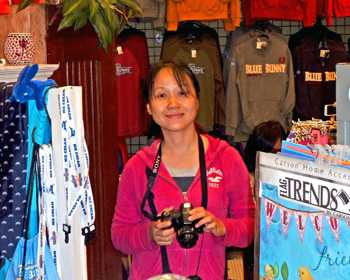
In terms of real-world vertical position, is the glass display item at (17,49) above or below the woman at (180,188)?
above

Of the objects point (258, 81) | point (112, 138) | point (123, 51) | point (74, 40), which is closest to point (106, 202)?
point (112, 138)

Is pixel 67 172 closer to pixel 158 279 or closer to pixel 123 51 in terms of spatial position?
pixel 158 279

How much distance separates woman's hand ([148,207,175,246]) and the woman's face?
357mm

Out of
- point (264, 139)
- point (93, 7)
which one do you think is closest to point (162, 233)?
point (93, 7)

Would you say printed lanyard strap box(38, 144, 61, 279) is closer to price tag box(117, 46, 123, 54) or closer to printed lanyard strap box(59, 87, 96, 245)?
printed lanyard strap box(59, 87, 96, 245)

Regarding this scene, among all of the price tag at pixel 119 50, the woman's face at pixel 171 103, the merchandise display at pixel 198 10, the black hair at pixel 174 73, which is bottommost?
the woman's face at pixel 171 103

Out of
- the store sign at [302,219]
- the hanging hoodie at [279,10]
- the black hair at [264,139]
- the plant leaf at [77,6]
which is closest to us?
the store sign at [302,219]

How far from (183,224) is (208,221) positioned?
0.27ft

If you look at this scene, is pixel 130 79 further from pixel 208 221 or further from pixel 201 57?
pixel 208 221

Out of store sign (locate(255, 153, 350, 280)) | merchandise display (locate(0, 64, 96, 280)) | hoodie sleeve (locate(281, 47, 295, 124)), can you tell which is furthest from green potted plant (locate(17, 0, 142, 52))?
hoodie sleeve (locate(281, 47, 295, 124))

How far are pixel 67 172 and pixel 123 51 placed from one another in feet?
8.88

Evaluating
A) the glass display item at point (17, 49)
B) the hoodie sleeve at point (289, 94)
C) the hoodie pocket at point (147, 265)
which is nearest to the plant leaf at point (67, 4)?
the glass display item at point (17, 49)

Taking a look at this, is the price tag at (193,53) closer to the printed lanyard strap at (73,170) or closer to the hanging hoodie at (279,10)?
the hanging hoodie at (279,10)

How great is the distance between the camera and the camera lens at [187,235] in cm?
157
